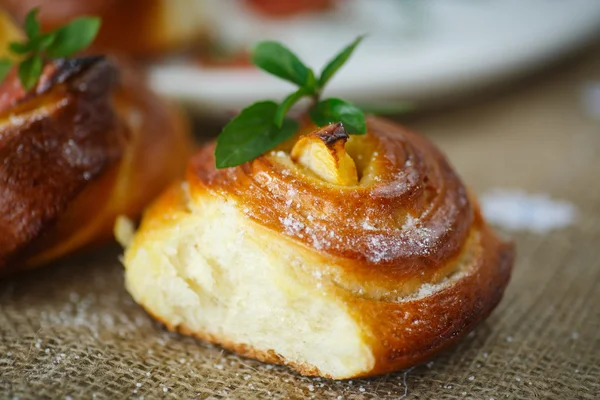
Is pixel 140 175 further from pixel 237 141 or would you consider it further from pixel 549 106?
pixel 549 106

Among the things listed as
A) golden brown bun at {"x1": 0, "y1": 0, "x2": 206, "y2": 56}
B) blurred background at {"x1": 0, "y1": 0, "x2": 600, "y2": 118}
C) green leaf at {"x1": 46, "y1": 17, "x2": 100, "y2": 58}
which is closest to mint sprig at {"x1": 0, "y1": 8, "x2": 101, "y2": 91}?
green leaf at {"x1": 46, "y1": 17, "x2": 100, "y2": 58}

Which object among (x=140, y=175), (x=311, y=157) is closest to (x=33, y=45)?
(x=140, y=175)

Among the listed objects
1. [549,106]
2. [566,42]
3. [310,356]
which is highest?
[566,42]

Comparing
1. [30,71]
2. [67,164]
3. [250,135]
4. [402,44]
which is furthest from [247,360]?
[402,44]

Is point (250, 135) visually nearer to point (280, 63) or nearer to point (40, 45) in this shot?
point (280, 63)

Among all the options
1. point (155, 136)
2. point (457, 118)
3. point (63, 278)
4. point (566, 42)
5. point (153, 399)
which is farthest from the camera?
point (566, 42)

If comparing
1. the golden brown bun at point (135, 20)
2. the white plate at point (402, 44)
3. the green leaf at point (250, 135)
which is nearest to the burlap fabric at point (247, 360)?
the green leaf at point (250, 135)

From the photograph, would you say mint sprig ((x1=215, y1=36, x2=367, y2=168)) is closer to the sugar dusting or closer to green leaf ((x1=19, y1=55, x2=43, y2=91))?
green leaf ((x1=19, y1=55, x2=43, y2=91))
